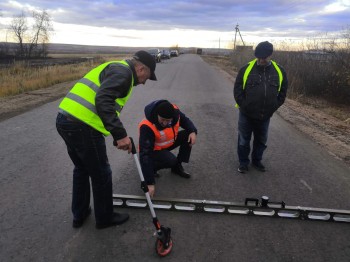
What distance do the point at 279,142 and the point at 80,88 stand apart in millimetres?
5085

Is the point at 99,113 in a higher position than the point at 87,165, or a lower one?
higher

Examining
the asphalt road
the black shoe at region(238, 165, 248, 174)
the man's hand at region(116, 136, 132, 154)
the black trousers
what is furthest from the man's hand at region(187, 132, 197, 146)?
the man's hand at region(116, 136, 132, 154)

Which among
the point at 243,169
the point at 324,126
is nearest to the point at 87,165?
the point at 243,169

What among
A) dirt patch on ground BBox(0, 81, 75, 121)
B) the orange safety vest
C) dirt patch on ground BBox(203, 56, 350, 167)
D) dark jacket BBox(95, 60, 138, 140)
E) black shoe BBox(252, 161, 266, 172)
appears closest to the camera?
dark jacket BBox(95, 60, 138, 140)

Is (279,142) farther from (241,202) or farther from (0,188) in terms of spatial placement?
(0,188)

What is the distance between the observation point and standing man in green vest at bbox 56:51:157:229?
2.84 metres

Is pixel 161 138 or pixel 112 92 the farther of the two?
pixel 161 138

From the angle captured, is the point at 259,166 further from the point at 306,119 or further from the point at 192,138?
the point at 306,119

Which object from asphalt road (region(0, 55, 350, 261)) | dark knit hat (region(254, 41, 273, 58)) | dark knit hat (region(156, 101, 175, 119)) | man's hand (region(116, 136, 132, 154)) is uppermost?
dark knit hat (region(254, 41, 273, 58))

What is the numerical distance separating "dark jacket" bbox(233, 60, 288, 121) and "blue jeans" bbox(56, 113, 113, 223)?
254 cm

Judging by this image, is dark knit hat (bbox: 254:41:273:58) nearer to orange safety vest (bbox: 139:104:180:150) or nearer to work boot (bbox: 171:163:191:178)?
orange safety vest (bbox: 139:104:180:150)

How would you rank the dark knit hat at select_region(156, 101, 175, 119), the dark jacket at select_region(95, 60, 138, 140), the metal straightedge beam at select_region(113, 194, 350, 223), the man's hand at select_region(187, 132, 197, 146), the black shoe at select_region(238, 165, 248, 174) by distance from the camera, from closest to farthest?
the dark jacket at select_region(95, 60, 138, 140)
the metal straightedge beam at select_region(113, 194, 350, 223)
the dark knit hat at select_region(156, 101, 175, 119)
the man's hand at select_region(187, 132, 197, 146)
the black shoe at select_region(238, 165, 248, 174)

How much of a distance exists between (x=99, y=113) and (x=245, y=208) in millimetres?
2175

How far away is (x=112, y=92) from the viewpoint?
9.25 feet
